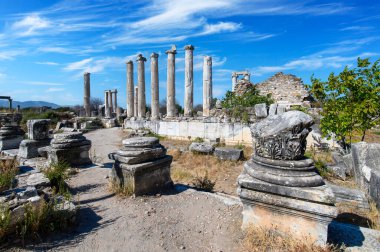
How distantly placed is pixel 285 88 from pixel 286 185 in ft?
65.8

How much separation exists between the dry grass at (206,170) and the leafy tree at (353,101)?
3231mm

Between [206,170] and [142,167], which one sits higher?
[142,167]

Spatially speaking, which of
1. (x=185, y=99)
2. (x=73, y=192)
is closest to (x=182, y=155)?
(x=73, y=192)

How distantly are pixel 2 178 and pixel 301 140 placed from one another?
17.0ft

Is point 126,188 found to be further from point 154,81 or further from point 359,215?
point 154,81

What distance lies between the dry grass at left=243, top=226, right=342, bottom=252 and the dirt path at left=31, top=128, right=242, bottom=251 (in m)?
0.19

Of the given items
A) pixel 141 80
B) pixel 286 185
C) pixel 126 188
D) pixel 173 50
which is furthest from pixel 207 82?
pixel 286 185

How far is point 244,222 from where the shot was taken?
3.29 meters

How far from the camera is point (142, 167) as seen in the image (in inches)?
183

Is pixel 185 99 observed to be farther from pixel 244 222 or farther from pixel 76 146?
pixel 244 222

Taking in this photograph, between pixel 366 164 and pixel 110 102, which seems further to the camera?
pixel 110 102

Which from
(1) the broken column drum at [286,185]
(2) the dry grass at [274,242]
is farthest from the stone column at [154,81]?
(2) the dry grass at [274,242]

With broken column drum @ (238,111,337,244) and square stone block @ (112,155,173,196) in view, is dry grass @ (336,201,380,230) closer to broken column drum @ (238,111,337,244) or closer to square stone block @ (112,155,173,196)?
broken column drum @ (238,111,337,244)

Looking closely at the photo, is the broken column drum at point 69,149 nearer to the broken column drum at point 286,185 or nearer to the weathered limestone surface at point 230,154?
the weathered limestone surface at point 230,154
